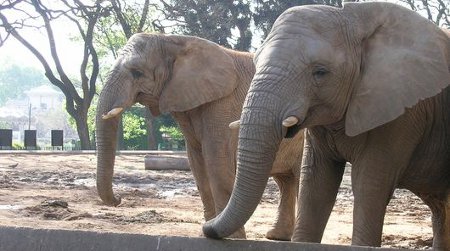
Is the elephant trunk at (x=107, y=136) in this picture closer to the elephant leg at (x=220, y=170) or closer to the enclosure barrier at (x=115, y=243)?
the elephant leg at (x=220, y=170)

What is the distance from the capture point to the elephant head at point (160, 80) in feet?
28.5

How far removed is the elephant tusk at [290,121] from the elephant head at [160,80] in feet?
12.2

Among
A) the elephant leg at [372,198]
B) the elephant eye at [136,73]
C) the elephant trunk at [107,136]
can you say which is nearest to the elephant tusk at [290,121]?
the elephant leg at [372,198]

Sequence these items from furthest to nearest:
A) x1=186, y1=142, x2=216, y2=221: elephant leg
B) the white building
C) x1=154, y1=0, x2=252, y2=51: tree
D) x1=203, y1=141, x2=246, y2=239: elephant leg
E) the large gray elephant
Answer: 1. the white building
2. x1=154, y1=0, x2=252, y2=51: tree
3. x1=186, y1=142, x2=216, y2=221: elephant leg
4. x1=203, y1=141, x2=246, y2=239: elephant leg
5. the large gray elephant

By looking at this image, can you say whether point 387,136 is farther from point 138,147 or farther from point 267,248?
point 138,147

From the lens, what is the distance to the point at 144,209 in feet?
41.8

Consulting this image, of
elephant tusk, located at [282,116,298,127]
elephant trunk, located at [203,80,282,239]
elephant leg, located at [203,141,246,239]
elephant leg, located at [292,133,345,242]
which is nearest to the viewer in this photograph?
elephant trunk, located at [203,80,282,239]

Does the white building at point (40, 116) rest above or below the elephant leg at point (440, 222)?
above

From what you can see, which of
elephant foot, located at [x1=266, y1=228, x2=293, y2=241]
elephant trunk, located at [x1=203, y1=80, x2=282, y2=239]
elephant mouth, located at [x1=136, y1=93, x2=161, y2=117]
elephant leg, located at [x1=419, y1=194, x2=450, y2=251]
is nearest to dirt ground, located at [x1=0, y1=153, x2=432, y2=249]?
elephant foot, located at [x1=266, y1=228, x2=293, y2=241]

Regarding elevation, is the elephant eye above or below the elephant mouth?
above

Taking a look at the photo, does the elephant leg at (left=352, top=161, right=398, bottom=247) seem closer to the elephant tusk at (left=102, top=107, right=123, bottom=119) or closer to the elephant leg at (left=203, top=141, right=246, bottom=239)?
the elephant leg at (left=203, top=141, right=246, bottom=239)

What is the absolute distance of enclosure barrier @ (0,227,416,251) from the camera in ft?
16.3

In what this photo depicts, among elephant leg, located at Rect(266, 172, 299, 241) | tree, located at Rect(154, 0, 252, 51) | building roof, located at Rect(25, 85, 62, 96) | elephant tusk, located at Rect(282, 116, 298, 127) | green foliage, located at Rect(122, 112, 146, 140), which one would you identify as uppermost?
building roof, located at Rect(25, 85, 62, 96)

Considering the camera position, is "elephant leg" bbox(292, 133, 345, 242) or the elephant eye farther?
the elephant eye
